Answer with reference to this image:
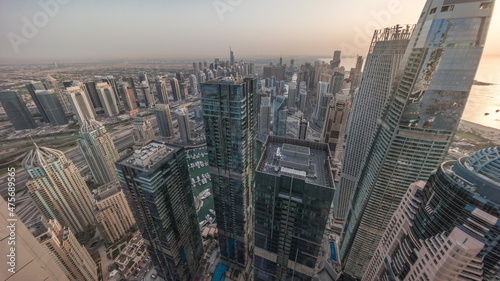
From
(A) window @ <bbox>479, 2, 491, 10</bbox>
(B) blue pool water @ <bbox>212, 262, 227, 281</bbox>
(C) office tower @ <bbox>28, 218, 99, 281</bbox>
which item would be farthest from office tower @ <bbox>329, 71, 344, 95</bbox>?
(C) office tower @ <bbox>28, 218, 99, 281</bbox>

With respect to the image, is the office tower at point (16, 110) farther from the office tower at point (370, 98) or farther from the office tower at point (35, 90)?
the office tower at point (370, 98)

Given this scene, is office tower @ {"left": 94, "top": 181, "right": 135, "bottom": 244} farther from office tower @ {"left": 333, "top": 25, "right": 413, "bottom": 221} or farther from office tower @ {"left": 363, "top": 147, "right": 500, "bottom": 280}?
office tower @ {"left": 333, "top": 25, "right": 413, "bottom": 221}

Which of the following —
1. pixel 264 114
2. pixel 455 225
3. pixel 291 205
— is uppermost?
pixel 455 225

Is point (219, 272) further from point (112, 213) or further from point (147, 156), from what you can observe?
point (147, 156)

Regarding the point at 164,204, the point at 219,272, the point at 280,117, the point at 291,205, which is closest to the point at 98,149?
the point at 164,204

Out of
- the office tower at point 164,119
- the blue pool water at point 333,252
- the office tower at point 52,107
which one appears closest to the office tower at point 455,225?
the blue pool water at point 333,252
